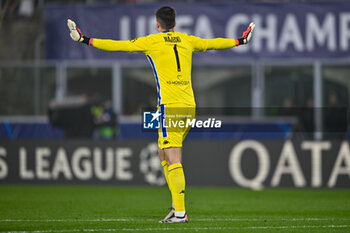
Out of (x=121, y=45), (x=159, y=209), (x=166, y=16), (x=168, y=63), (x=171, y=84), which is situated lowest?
(x=159, y=209)

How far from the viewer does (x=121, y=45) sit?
25.0 ft

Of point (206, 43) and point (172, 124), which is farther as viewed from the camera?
point (206, 43)

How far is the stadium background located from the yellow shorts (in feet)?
21.0

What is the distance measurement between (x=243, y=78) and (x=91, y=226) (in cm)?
1174

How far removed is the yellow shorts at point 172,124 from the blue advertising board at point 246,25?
965 cm

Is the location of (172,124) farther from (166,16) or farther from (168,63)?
(166,16)

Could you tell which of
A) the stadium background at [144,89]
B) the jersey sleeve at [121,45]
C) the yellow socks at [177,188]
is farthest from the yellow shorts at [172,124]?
the stadium background at [144,89]

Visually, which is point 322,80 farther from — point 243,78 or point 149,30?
point 149,30

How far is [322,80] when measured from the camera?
1802cm

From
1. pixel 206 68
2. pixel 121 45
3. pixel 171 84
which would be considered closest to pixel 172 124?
pixel 171 84

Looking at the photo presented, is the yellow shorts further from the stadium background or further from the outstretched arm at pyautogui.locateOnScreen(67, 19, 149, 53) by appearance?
the stadium background

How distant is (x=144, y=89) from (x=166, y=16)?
1102 centimetres

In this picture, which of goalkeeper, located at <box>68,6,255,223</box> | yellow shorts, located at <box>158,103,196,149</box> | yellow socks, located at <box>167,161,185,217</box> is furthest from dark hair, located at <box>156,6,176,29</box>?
yellow socks, located at <box>167,161,185,217</box>

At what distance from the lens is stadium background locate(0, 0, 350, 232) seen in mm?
14328
